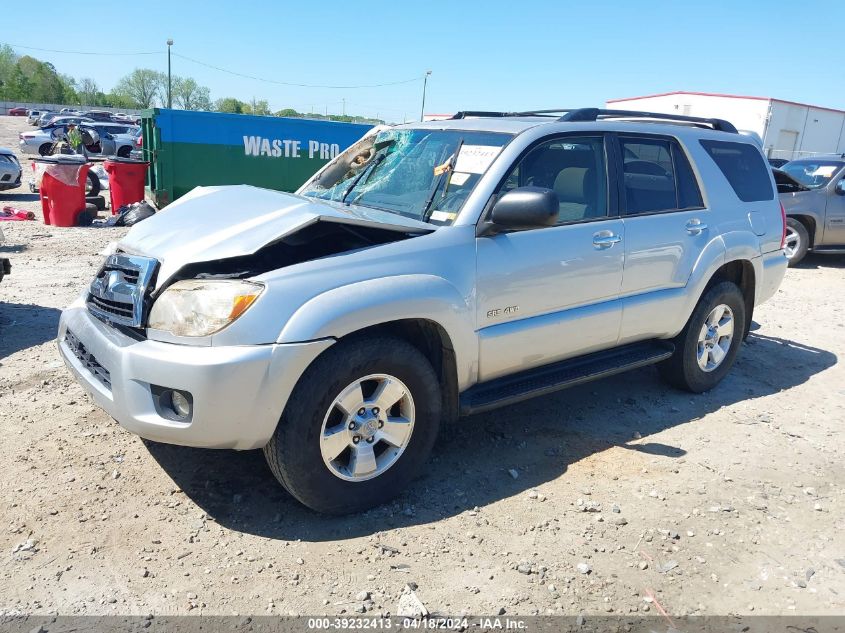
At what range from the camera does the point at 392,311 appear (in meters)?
3.13

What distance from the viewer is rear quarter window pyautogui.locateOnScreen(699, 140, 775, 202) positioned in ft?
16.3

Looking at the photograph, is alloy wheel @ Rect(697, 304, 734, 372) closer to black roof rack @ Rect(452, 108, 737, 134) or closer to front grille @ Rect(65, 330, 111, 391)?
black roof rack @ Rect(452, 108, 737, 134)

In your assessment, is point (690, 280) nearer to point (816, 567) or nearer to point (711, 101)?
point (816, 567)

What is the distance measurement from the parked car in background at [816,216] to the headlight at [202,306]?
10.0 meters

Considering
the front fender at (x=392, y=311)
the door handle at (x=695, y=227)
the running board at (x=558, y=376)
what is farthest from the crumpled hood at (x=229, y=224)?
the door handle at (x=695, y=227)

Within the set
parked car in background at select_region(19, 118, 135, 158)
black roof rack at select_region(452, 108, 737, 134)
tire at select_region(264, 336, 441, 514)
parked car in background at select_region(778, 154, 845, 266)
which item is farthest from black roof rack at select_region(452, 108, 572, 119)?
parked car in background at select_region(19, 118, 135, 158)

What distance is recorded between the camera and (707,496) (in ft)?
12.1

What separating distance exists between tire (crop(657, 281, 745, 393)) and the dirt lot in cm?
21

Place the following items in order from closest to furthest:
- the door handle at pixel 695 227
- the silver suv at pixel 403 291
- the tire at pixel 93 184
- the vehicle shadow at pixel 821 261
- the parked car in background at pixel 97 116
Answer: the silver suv at pixel 403 291 < the door handle at pixel 695 227 < the vehicle shadow at pixel 821 261 < the tire at pixel 93 184 < the parked car in background at pixel 97 116

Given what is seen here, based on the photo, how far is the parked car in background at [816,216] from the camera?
34.4 ft

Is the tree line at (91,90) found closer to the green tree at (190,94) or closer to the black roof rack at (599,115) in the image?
the green tree at (190,94)

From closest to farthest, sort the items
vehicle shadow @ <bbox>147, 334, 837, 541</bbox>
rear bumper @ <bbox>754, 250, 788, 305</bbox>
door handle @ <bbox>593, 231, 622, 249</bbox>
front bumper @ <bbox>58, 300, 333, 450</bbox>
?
1. front bumper @ <bbox>58, 300, 333, 450</bbox>
2. vehicle shadow @ <bbox>147, 334, 837, 541</bbox>
3. door handle @ <bbox>593, 231, 622, 249</bbox>
4. rear bumper @ <bbox>754, 250, 788, 305</bbox>

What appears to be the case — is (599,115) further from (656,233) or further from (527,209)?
(527,209)

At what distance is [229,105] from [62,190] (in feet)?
301
